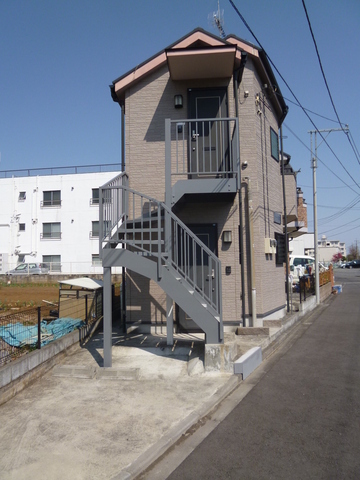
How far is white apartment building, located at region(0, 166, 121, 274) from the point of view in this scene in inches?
1275

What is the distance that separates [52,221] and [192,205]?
87.3 feet

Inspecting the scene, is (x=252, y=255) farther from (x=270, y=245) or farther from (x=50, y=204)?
(x=50, y=204)

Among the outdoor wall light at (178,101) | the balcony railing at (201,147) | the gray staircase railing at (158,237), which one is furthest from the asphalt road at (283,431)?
the outdoor wall light at (178,101)

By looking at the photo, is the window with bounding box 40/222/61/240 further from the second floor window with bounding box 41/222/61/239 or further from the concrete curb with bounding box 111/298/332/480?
the concrete curb with bounding box 111/298/332/480

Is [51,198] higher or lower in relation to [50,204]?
higher

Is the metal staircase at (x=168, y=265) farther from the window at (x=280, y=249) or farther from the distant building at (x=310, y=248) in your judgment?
the distant building at (x=310, y=248)

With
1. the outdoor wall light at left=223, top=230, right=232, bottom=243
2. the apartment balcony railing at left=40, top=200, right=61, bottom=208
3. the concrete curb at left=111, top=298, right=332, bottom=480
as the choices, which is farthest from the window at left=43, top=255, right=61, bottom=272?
the concrete curb at left=111, top=298, right=332, bottom=480

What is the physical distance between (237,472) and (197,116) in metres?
7.55

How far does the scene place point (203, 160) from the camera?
7789 millimetres

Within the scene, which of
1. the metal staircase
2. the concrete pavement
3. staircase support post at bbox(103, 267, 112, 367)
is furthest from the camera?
staircase support post at bbox(103, 267, 112, 367)

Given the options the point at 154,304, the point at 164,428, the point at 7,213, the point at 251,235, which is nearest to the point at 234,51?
the point at 251,235

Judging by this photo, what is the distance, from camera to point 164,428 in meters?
4.36

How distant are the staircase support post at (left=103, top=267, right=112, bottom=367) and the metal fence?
1.06 metres

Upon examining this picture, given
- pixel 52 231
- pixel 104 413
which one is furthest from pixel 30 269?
pixel 104 413
